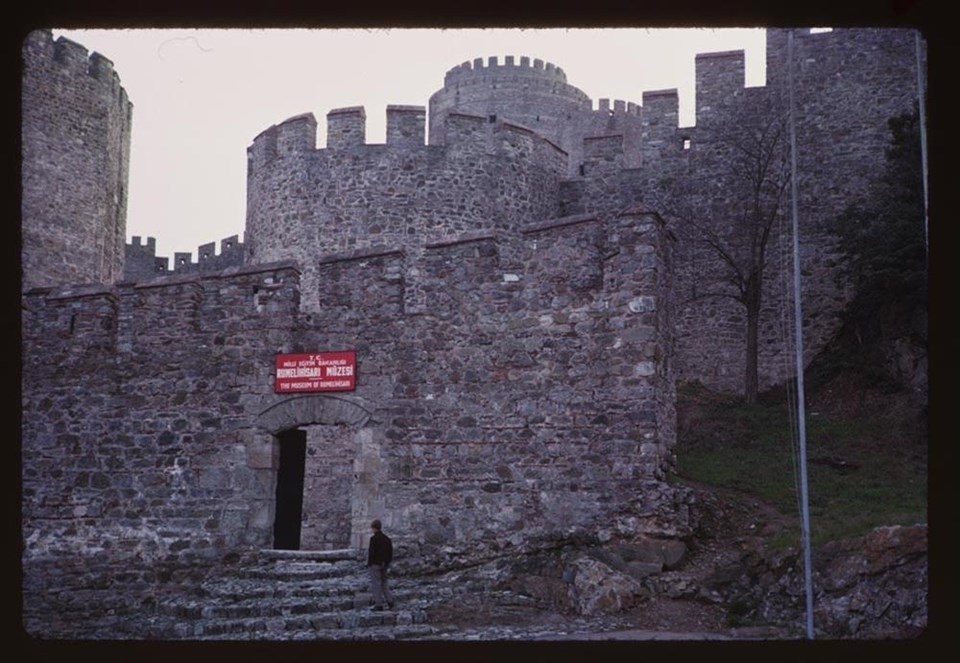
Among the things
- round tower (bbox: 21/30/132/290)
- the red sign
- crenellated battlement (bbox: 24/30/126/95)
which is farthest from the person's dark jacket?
crenellated battlement (bbox: 24/30/126/95)

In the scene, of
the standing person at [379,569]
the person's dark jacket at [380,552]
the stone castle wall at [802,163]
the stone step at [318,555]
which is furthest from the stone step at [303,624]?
the stone castle wall at [802,163]

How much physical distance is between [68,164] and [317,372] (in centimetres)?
1486

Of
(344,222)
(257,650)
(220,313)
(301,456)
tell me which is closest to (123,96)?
(344,222)

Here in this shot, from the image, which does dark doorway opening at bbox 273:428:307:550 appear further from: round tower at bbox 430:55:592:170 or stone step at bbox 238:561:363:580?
round tower at bbox 430:55:592:170

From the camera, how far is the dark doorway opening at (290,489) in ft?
62.7

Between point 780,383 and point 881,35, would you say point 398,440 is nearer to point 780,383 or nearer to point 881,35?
point 780,383

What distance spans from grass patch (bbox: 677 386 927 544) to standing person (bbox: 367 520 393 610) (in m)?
4.41

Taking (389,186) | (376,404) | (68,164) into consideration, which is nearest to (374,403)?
(376,404)

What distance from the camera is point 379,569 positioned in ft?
40.8

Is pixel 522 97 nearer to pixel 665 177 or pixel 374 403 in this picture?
pixel 665 177

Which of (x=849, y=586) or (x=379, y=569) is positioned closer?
(x=849, y=586)

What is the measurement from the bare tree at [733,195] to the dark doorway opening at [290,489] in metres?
8.90

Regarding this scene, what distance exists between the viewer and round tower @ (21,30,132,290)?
25.8 metres

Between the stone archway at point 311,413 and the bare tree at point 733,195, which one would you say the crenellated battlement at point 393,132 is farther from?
the stone archway at point 311,413
